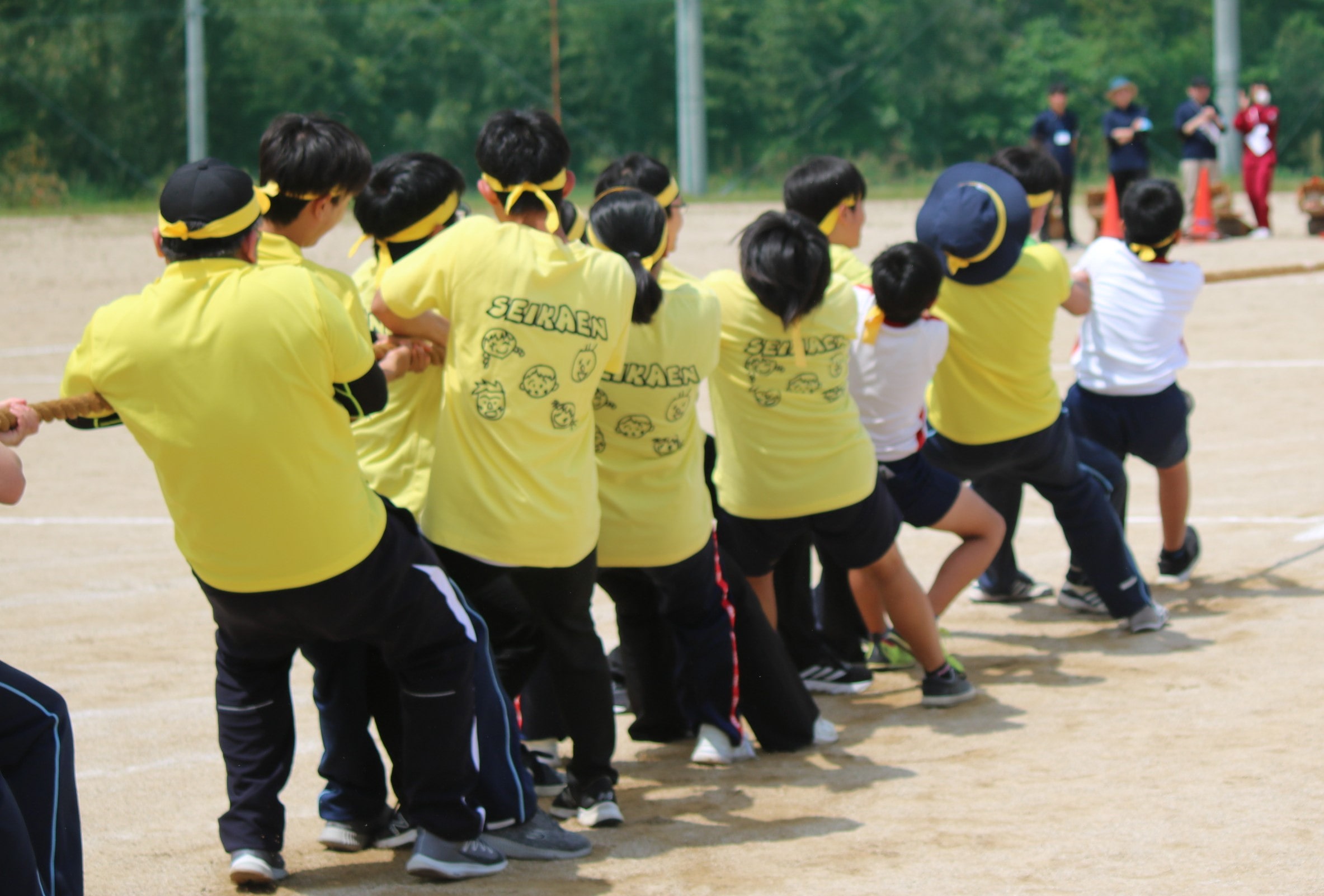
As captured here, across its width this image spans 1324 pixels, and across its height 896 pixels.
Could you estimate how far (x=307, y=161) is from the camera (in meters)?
3.73

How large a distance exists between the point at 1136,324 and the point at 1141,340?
0.07 meters

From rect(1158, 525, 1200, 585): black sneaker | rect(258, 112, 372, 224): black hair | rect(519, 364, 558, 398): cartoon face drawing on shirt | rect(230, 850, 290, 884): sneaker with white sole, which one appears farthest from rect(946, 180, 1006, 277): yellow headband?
rect(230, 850, 290, 884): sneaker with white sole

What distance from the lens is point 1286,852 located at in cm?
383

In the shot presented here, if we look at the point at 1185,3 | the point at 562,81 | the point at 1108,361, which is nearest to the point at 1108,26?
the point at 1185,3

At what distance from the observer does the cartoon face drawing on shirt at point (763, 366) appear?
4.87 metres

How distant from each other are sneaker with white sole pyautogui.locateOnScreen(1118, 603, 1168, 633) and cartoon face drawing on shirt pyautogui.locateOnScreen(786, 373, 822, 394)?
77.3 inches

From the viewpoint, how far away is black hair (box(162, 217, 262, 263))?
342 centimetres

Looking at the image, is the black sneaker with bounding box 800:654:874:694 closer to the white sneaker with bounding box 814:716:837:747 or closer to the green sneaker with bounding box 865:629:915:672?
the green sneaker with bounding box 865:629:915:672

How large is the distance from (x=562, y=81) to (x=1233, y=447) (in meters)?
31.7

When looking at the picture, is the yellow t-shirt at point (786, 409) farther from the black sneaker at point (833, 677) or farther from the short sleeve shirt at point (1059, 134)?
the short sleeve shirt at point (1059, 134)

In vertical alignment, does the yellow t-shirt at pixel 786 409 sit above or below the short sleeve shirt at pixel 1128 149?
below

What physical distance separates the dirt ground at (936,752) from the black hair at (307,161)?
1667 millimetres

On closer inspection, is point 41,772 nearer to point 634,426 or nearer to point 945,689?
point 634,426

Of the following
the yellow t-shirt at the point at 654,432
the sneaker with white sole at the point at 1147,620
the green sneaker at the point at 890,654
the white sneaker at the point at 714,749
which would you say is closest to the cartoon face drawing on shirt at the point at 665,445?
the yellow t-shirt at the point at 654,432
